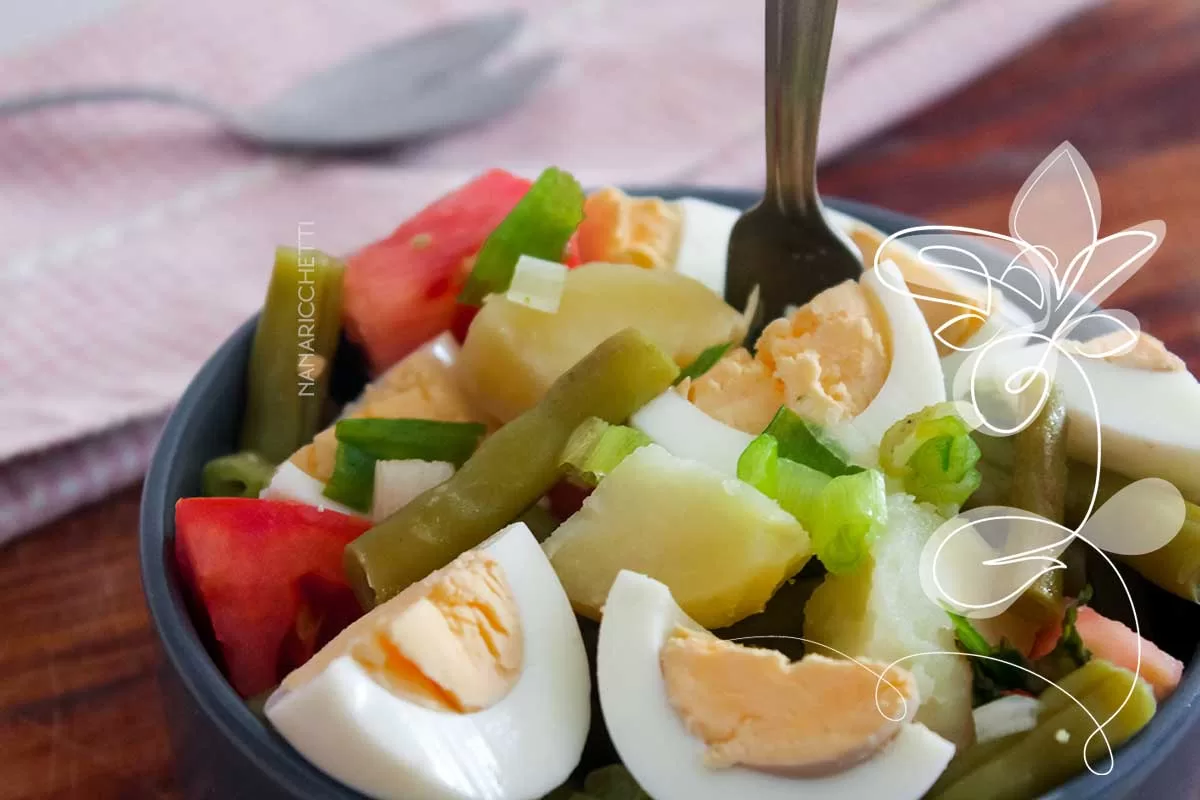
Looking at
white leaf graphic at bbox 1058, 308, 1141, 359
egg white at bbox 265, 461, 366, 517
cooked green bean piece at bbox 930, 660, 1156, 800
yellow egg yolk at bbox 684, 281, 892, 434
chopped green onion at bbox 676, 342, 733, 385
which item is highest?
white leaf graphic at bbox 1058, 308, 1141, 359

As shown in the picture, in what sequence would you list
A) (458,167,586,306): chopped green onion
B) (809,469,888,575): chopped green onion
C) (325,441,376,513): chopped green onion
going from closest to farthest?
1. (809,469,888,575): chopped green onion
2. (325,441,376,513): chopped green onion
3. (458,167,586,306): chopped green onion

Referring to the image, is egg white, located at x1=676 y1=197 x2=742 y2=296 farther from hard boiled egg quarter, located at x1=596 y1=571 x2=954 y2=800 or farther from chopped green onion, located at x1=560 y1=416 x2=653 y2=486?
hard boiled egg quarter, located at x1=596 y1=571 x2=954 y2=800

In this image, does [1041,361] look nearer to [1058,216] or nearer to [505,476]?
[1058,216]

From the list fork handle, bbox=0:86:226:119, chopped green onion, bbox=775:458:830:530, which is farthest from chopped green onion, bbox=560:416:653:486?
fork handle, bbox=0:86:226:119

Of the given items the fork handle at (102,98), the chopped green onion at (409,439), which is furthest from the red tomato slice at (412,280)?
the fork handle at (102,98)

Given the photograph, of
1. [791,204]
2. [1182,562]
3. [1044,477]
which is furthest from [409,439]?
[1182,562]

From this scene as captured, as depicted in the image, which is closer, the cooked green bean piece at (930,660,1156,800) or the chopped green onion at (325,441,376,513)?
the cooked green bean piece at (930,660,1156,800)
